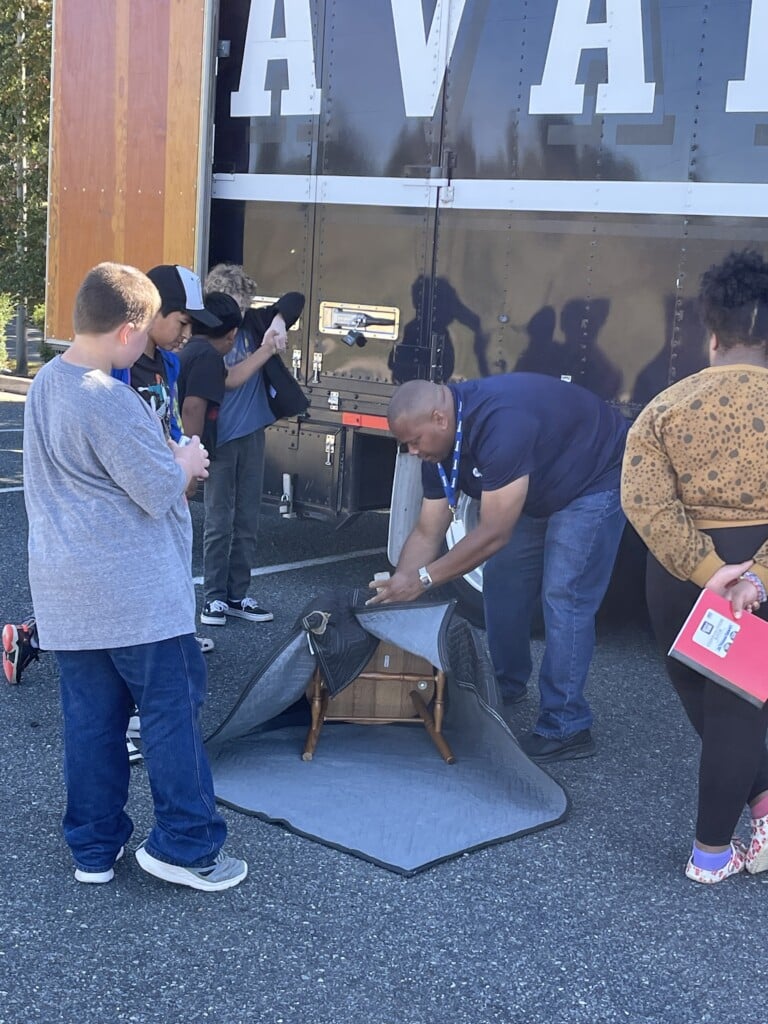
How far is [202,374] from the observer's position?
203 inches

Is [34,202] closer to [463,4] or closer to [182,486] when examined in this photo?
[463,4]

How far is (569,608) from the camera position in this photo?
4.48m

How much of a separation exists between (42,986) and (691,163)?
393 cm

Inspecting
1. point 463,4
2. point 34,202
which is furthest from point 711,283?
point 34,202

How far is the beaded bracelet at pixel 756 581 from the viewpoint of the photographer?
3264 mm

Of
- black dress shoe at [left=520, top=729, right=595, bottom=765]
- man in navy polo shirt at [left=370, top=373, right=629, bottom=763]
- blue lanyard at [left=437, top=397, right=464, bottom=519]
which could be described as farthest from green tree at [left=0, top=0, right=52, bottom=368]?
black dress shoe at [left=520, top=729, right=595, bottom=765]

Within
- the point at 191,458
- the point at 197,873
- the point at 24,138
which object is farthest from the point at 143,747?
the point at 24,138

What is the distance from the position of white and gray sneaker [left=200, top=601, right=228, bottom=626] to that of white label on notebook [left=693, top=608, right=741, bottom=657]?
2967 millimetres

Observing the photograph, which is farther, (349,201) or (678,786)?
(349,201)

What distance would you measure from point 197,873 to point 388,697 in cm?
128

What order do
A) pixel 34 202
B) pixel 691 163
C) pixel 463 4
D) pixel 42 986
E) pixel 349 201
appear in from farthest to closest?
1. pixel 34 202
2. pixel 349 201
3. pixel 463 4
4. pixel 691 163
5. pixel 42 986

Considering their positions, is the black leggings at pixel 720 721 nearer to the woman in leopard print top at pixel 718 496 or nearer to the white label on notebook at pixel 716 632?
the woman in leopard print top at pixel 718 496

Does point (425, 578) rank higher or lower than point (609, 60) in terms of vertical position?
lower

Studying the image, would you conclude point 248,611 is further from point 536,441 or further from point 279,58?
point 279,58
